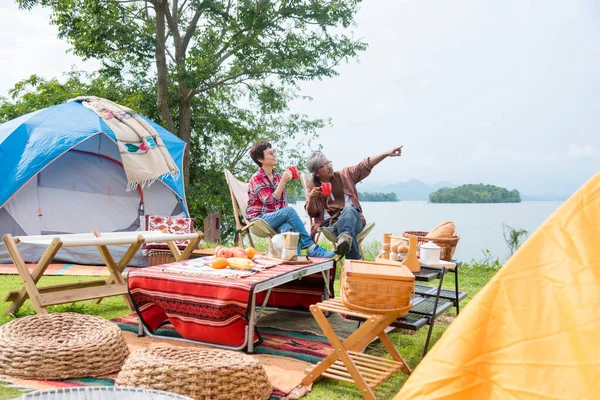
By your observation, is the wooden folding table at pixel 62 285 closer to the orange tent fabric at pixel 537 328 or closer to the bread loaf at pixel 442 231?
the bread loaf at pixel 442 231

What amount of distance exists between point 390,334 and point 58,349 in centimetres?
181

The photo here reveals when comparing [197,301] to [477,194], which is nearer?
[197,301]

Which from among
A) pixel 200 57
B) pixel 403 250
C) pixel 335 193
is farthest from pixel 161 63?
pixel 403 250

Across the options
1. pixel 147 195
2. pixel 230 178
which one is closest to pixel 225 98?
pixel 147 195

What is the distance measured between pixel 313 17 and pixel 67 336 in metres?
7.23

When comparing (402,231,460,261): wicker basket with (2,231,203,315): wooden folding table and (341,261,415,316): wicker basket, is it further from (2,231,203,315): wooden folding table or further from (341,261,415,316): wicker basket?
(2,231,203,315): wooden folding table

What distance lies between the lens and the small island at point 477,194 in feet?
19.7

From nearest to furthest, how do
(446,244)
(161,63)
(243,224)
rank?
(446,244), (243,224), (161,63)

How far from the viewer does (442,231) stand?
3.05 meters

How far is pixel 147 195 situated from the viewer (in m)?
6.15

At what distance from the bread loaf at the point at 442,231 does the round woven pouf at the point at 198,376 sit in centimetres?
134

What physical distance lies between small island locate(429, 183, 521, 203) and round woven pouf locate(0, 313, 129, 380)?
13.6 feet

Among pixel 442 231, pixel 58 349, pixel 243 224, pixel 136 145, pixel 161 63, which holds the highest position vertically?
pixel 161 63

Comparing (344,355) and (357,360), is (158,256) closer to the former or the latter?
(357,360)
